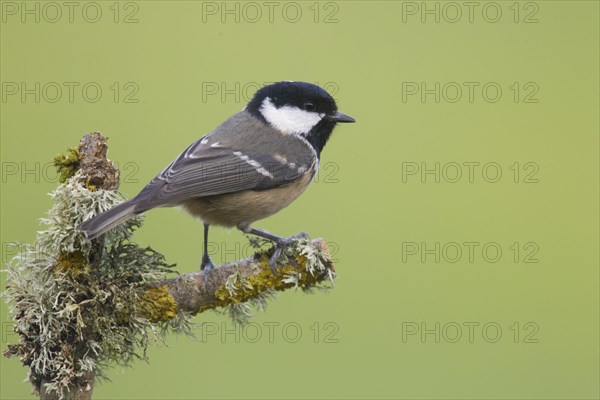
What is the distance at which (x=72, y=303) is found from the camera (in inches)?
74.1

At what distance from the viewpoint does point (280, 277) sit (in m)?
2.09

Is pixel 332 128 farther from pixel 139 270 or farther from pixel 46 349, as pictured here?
pixel 46 349

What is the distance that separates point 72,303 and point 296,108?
5.71ft

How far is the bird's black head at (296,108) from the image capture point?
3.29 m

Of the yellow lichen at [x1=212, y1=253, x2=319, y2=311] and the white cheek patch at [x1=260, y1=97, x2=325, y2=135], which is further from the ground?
the white cheek patch at [x1=260, y1=97, x2=325, y2=135]

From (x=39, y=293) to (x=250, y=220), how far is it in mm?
1340

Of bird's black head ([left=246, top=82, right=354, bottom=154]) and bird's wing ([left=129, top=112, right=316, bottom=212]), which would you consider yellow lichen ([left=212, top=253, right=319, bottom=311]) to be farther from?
bird's black head ([left=246, top=82, right=354, bottom=154])

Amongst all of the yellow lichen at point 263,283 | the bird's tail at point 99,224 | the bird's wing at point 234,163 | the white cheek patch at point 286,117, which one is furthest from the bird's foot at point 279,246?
the white cheek patch at point 286,117

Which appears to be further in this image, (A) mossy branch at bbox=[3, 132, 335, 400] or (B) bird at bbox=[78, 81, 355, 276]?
(B) bird at bbox=[78, 81, 355, 276]

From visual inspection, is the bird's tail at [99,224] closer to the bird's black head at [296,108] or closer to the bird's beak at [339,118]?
the bird's black head at [296,108]

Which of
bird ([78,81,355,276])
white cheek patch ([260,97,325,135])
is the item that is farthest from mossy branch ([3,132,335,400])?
white cheek patch ([260,97,325,135])

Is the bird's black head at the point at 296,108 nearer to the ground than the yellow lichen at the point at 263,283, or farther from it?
farther from it

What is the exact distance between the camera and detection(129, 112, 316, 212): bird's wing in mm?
2846

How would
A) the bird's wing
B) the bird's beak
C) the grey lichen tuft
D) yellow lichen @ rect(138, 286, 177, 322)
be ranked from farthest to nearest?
1. the bird's beak
2. the bird's wing
3. yellow lichen @ rect(138, 286, 177, 322)
4. the grey lichen tuft
